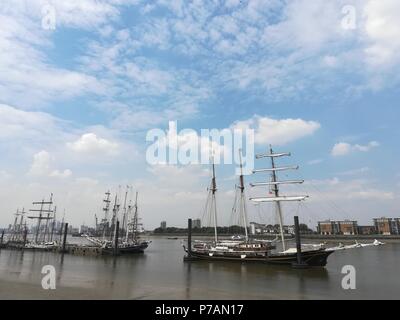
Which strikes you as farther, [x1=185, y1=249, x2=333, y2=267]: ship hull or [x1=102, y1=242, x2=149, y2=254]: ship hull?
[x1=102, y1=242, x2=149, y2=254]: ship hull

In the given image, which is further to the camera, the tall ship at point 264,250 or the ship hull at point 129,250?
the ship hull at point 129,250

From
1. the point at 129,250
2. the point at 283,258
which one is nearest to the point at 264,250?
the point at 283,258

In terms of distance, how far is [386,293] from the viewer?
3284 centimetres

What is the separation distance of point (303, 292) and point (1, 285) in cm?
2957

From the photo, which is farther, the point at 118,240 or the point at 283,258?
the point at 118,240

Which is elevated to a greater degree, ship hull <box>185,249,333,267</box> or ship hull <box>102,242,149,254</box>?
ship hull <box>102,242,149,254</box>

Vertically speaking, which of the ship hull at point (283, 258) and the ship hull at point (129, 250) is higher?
the ship hull at point (129, 250)

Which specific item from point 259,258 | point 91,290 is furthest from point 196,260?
point 91,290

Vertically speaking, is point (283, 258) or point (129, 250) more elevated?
point (129, 250)

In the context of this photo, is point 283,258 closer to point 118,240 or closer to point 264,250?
point 264,250
